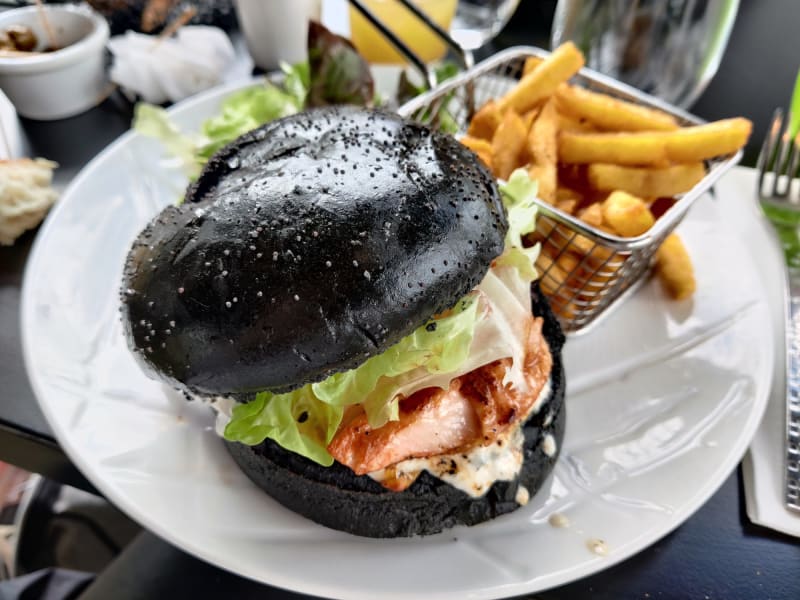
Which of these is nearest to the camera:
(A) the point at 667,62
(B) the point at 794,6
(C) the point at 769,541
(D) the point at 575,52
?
(C) the point at 769,541

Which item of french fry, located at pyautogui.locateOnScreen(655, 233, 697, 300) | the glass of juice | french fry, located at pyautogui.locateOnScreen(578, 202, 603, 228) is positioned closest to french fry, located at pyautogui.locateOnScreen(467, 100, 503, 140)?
french fry, located at pyautogui.locateOnScreen(578, 202, 603, 228)

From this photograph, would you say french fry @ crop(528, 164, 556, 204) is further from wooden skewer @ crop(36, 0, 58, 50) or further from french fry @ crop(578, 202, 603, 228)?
wooden skewer @ crop(36, 0, 58, 50)

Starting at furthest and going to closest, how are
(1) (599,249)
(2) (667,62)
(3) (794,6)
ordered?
1. (3) (794,6)
2. (2) (667,62)
3. (1) (599,249)

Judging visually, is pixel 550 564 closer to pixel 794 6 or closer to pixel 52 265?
pixel 52 265

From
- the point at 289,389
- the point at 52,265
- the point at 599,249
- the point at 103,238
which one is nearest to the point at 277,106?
the point at 103,238

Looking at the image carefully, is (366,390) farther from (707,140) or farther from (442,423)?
(707,140)

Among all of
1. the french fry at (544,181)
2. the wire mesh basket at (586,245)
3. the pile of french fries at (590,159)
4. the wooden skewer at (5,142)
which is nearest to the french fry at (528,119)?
the pile of french fries at (590,159)
